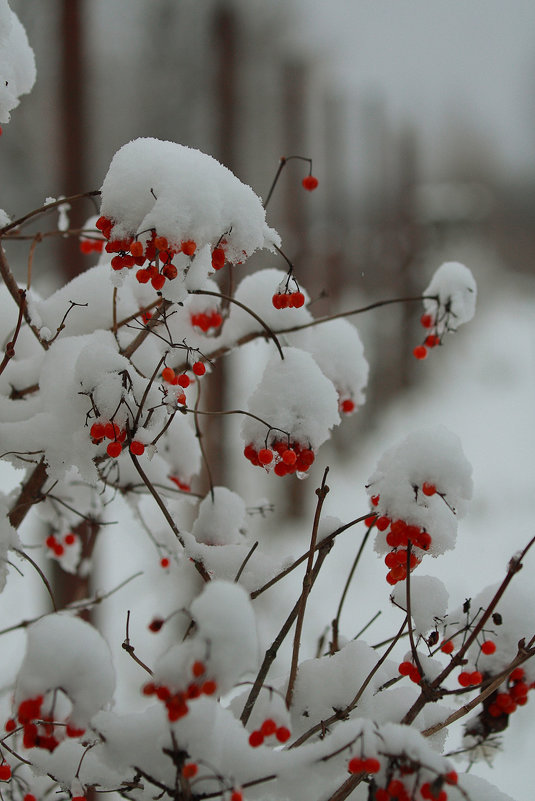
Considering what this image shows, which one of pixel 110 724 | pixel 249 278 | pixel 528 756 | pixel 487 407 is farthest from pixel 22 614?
pixel 487 407

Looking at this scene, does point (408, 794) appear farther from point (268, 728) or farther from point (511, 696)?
point (511, 696)

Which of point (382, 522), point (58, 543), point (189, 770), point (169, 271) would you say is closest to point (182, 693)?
point (189, 770)

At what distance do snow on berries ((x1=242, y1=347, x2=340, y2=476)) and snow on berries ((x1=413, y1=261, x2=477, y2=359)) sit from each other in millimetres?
273

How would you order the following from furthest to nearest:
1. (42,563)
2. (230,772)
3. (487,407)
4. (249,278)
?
(487,407) < (42,563) < (249,278) < (230,772)

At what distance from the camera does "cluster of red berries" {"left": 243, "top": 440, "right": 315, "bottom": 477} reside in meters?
0.89

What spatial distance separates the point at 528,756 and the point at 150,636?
2.23 meters

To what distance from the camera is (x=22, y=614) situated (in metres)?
4.15

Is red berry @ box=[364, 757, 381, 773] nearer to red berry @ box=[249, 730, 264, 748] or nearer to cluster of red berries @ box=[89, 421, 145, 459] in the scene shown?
red berry @ box=[249, 730, 264, 748]

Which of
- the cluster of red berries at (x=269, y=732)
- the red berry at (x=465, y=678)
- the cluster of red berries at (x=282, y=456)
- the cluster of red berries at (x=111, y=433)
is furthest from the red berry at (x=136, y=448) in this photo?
the red berry at (x=465, y=678)

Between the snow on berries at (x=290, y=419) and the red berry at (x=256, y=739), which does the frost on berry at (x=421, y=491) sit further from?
the red berry at (x=256, y=739)

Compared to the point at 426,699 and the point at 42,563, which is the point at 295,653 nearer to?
the point at 426,699

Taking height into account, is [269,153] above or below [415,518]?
above

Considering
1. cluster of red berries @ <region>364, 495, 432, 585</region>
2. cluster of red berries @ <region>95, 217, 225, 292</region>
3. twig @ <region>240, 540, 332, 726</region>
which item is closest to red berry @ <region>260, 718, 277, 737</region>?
twig @ <region>240, 540, 332, 726</region>

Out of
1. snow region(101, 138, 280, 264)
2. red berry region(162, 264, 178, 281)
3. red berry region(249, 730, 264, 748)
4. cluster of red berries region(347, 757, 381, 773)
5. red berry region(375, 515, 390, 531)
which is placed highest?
snow region(101, 138, 280, 264)
